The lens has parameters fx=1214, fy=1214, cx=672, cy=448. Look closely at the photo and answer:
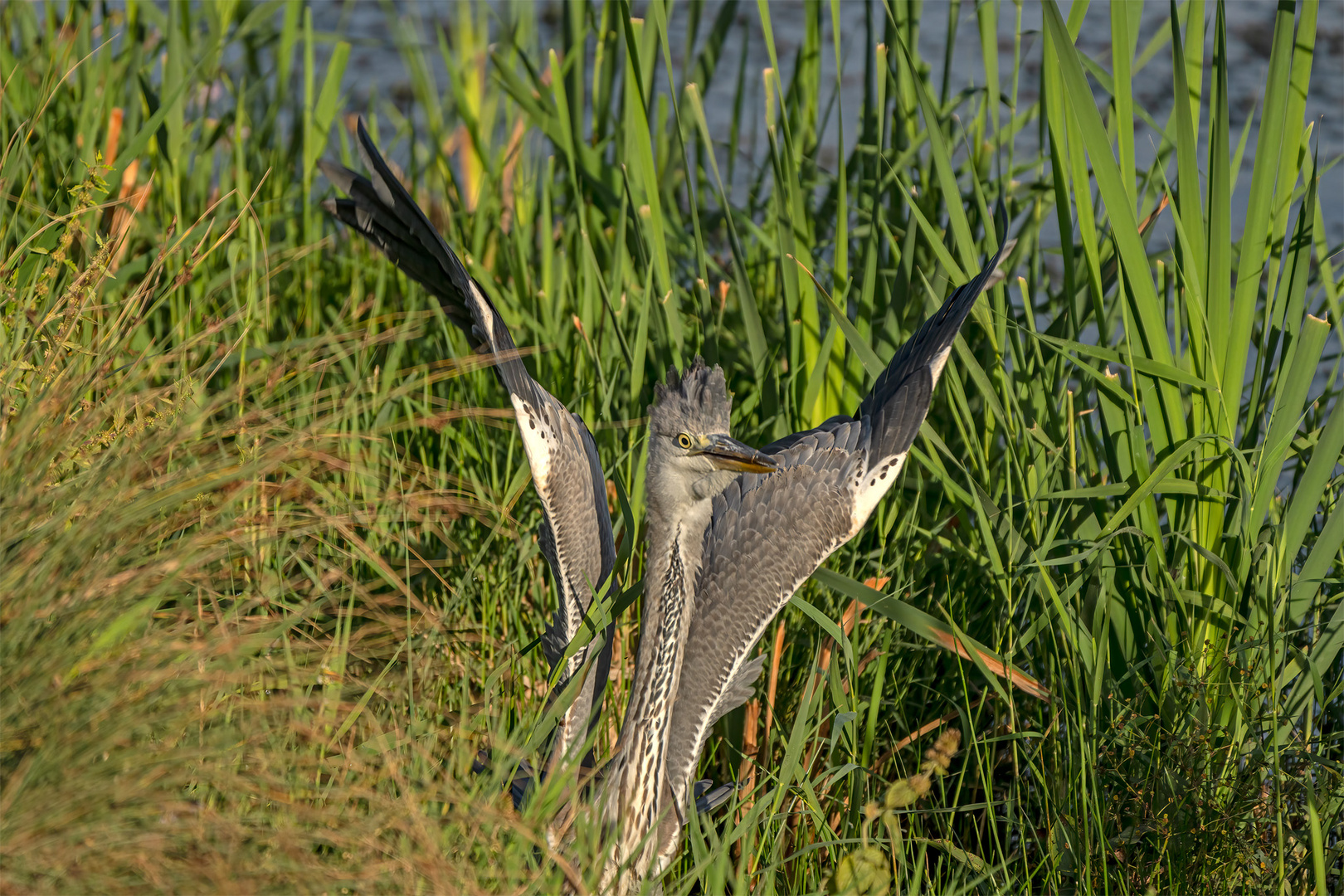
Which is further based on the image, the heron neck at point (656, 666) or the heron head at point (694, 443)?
the heron neck at point (656, 666)

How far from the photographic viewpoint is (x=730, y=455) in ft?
7.97

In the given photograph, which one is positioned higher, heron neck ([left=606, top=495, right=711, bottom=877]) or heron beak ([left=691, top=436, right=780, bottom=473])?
heron beak ([left=691, top=436, right=780, bottom=473])

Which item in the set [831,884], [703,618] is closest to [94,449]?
[703,618]

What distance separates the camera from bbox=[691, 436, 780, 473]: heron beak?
2.43 meters

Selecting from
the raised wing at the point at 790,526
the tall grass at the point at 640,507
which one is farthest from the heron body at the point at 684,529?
the tall grass at the point at 640,507

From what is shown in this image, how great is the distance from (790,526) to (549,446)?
546mm

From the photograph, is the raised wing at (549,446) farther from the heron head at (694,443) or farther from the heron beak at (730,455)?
the heron beak at (730,455)

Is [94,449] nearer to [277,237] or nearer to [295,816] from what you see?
[295,816]

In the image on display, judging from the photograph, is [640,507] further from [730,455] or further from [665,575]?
[730,455]

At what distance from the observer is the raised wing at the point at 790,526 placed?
8.39 feet

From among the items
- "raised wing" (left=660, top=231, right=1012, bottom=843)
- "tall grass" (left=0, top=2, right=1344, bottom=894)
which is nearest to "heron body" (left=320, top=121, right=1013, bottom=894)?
"raised wing" (left=660, top=231, right=1012, bottom=843)

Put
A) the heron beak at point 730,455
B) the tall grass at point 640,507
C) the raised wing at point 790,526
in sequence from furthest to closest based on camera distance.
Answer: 1. the raised wing at point 790,526
2. the heron beak at point 730,455
3. the tall grass at point 640,507

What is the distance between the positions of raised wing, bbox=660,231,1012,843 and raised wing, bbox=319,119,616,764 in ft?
0.71

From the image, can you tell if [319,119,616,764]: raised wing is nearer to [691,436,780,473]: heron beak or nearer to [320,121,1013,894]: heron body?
[320,121,1013,894]: heron body
